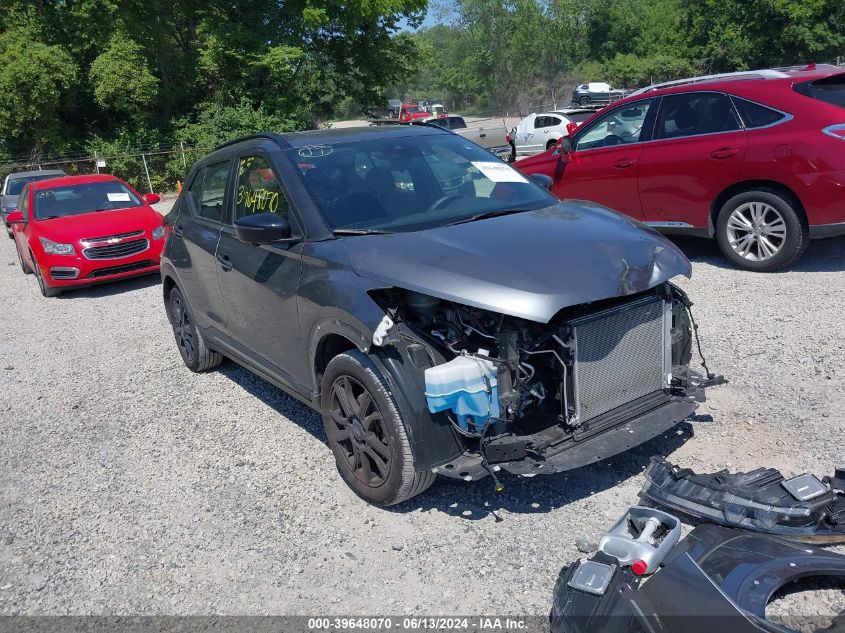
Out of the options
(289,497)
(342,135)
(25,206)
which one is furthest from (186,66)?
(289,497)

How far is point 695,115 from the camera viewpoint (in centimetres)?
753

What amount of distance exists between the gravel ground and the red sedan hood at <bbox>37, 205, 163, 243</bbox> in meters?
4.06

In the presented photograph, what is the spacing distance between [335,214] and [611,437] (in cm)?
189

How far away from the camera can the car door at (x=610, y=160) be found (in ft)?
26.1

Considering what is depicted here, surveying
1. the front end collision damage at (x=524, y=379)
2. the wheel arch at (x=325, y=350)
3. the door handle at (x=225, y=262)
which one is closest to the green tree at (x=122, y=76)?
the door handle at (x=225, y=262)

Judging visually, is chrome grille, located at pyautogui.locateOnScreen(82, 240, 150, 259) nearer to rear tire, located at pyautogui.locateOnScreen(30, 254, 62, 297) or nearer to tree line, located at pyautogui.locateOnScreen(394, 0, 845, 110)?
rear tire, located at pyautogui.locateOnScreen(30, 254, 62, 297)

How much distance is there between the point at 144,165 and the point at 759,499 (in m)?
25.3

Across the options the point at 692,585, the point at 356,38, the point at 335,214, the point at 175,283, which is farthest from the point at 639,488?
the point at 356,38

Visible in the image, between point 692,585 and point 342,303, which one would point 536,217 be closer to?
point 342,303

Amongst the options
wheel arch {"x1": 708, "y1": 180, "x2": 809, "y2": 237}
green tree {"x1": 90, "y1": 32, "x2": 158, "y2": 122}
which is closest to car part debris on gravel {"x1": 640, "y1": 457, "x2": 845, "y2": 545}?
wheel arch {"x1": 708, "y1": 180, "x2": 809, "y2": 237}

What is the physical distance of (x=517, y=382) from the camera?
337cm

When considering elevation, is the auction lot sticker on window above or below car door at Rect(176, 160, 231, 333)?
above

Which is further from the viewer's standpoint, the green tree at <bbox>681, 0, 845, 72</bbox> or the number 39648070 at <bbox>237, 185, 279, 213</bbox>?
the green tree at <bbox>681, 0, 845, 72</bbox>

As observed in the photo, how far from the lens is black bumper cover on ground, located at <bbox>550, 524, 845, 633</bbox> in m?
2.40
